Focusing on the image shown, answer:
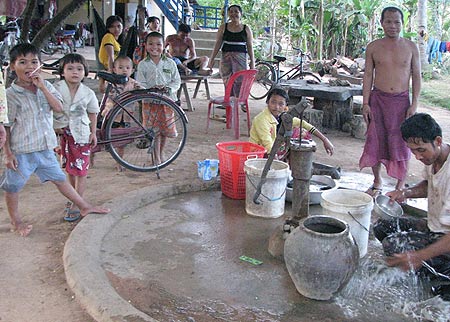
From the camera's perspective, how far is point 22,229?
3611 mm

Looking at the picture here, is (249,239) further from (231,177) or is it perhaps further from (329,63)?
(329,63)

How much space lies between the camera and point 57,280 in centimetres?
304

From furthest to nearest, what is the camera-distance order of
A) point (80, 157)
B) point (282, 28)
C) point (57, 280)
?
1. point (282, 28)
2. point (80, 157)
3. point (57, 280)

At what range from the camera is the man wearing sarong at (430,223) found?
2.70m

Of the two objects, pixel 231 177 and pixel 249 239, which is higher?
pixel 231 177

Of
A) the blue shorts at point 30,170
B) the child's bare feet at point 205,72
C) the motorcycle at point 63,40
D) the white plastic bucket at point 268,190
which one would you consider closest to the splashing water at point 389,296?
the white plastic bucket at point 268,190

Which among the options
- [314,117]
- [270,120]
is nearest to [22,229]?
[270,120]

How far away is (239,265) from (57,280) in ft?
3.85

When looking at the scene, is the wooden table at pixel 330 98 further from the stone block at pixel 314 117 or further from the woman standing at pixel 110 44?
the woman standing at pixel 110 44

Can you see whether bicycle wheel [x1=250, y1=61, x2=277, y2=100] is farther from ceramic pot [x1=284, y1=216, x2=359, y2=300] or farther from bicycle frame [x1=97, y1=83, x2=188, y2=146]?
ceramic pot [x1=284, y1=216, x2=359, y2=300]

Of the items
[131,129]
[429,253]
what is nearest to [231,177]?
[131,129]

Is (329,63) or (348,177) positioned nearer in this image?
(348,177)

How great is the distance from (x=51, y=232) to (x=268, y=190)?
1.74 meters

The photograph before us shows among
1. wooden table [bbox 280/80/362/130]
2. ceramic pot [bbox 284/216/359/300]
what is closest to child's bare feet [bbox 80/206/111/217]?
ceramic pot [bbox 284/216/359/300]
